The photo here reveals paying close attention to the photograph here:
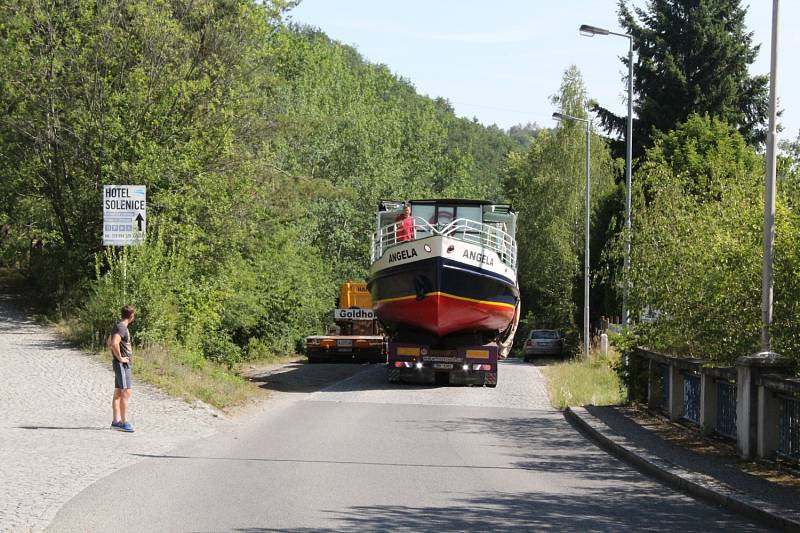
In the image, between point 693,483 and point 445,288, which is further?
point 445,288

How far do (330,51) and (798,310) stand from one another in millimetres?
60559

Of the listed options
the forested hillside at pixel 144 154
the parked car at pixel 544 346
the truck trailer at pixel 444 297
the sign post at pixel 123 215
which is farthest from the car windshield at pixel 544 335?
the sign post at pixel 123 215

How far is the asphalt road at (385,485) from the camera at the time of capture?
28.0ft

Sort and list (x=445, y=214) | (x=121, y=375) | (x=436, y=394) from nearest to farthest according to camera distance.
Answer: (x=121, y=375) < (x=436, y=394) < (x=445, y=214)

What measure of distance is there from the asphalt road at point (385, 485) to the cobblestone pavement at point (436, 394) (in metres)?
3.51

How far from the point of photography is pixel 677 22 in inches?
1948

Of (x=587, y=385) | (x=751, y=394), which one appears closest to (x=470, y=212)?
(x=587, y=385)

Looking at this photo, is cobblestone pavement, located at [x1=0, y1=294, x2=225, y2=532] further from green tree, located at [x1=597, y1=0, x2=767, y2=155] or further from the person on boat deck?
green tree, located at [x1=597, y1=0, x2=767, y2=155]

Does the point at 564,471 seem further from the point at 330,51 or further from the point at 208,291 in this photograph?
the point at 330,51

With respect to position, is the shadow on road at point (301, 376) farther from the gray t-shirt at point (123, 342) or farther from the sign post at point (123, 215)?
the gray t-shirt at point (123, 342)

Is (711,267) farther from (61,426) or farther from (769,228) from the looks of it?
(61,426)

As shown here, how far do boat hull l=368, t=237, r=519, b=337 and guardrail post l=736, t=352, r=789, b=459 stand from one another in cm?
1133

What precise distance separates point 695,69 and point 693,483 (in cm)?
4168

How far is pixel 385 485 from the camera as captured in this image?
10.5 meters
